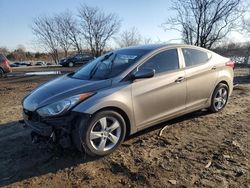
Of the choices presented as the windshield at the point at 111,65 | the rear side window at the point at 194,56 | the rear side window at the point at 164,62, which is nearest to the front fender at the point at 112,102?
the windshield at the point at 111,65

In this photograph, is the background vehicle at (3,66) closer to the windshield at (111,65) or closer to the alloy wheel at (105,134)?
the windshield at (111,65)

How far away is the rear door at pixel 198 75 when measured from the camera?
5.38 m

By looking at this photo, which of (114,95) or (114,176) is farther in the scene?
(114,95)

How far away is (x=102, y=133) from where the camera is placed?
13.7ft

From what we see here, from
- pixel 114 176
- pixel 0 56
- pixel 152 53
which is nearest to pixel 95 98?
pixel 114 176

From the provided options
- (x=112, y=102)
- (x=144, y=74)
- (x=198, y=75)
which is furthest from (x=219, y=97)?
(x=112, y=102)

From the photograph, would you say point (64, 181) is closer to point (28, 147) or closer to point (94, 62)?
point (28, 147)

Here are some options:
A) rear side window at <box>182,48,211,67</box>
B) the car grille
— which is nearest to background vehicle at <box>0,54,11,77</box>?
the car grille

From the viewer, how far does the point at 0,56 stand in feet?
57.0

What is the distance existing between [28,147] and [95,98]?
152cm

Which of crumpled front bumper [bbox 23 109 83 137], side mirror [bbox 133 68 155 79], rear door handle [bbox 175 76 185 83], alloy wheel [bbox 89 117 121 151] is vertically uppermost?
side mirror [bbox 133 68 155 79]

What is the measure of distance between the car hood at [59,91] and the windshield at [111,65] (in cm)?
30

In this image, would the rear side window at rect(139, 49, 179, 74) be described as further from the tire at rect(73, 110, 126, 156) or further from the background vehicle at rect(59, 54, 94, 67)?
the background vehicle at rect(59, 54, 94, 67)

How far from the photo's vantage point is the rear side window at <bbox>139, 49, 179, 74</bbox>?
487 centimetres
